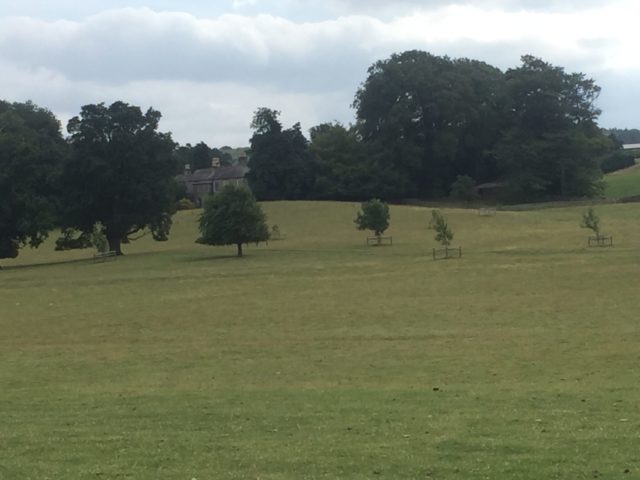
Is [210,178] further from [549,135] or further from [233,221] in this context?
[233,221]

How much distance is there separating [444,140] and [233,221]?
50966 mm

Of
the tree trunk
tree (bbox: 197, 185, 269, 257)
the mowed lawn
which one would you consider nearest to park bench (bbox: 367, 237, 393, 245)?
tree (bbox: 197, 185, 269, 257)

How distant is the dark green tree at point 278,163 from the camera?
11206cm

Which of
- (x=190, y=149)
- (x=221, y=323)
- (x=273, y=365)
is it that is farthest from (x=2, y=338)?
(x=190, y=149)

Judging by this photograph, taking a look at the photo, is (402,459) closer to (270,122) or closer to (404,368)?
(404,368)

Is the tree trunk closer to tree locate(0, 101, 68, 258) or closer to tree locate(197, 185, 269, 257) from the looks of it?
tree locate(0, 101, 68, 258)

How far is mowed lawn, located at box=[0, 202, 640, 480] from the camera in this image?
942 centimetres

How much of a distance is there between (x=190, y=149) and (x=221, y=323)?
477 feet

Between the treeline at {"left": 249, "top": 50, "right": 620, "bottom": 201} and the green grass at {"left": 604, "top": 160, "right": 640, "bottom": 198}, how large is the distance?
11.3 feet

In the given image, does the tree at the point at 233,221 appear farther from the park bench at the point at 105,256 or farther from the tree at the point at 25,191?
the tree at the point at 25,191

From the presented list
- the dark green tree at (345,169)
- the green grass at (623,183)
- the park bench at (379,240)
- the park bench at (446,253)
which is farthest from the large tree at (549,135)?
the park bench at (446,253)

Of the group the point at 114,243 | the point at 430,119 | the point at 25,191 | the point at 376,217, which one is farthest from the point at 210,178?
the point at 376,217

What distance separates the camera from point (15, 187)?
6588cm

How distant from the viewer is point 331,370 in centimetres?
1897
